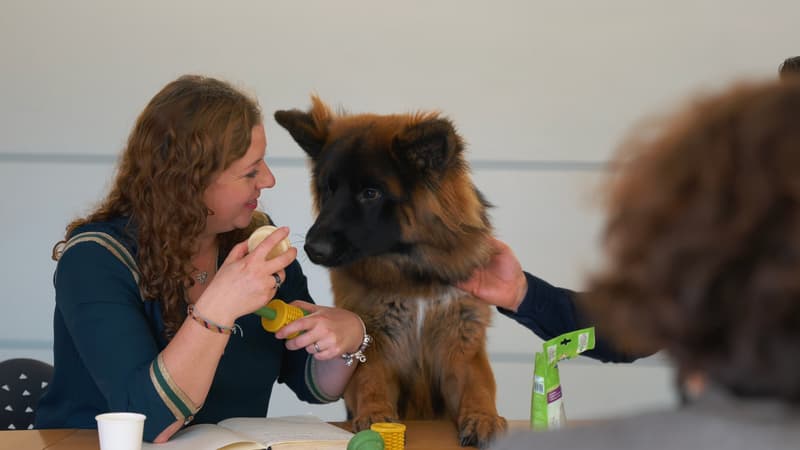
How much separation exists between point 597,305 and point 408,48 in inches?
121

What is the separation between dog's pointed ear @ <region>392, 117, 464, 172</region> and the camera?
2080 millimetres

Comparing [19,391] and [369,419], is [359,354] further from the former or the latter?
[19,391]

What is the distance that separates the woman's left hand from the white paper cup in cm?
46

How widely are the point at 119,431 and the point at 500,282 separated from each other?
3.47 feet

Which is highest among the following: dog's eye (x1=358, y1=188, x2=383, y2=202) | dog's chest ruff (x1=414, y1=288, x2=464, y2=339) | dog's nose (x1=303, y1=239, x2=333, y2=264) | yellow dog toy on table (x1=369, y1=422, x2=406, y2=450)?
dog's eye (x1=358, y1=188, x2=383, y2=202)

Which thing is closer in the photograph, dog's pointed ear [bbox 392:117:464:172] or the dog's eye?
dog's pointed ear [bbox 392:117:464:172]

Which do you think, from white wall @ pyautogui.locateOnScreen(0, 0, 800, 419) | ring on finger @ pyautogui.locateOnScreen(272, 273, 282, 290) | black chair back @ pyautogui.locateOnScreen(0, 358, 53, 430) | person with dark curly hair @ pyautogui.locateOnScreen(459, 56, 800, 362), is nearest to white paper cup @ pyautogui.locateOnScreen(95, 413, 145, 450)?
ring on finger @ pyautogui.locateOnScreen(272, 273, 282, 290)

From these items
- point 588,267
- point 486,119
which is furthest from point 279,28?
point 588,267

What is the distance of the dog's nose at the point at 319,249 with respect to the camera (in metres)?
2.16

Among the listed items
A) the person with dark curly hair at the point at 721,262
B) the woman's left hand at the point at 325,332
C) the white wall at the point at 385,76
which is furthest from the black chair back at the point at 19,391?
the person with dark curly hair at the point at 721,262

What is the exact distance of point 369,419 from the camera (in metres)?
1.95

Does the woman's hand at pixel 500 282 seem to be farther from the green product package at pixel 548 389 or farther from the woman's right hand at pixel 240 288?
the woman's right hand at pixel 240 288

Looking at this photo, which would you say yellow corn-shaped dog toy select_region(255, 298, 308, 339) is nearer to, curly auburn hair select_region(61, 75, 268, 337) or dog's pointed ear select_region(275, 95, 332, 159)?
curly auburn hair select_region(61, 75, 268, 337)

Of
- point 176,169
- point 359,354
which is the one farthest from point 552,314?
point 176,169
